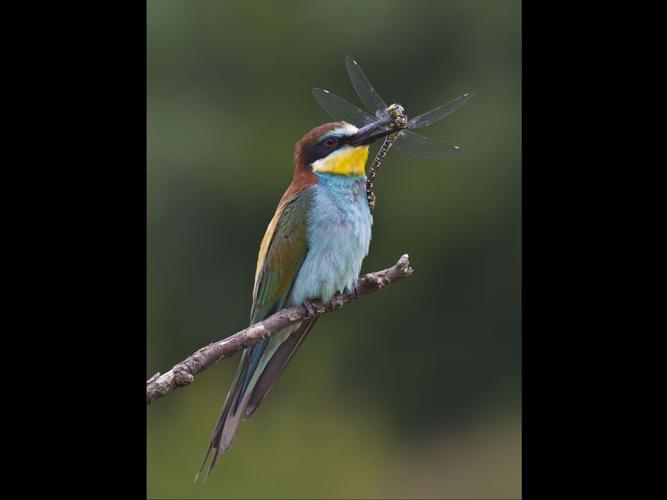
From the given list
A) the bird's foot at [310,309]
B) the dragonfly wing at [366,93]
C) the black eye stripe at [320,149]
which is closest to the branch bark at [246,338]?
the bird's foot at [310,309]

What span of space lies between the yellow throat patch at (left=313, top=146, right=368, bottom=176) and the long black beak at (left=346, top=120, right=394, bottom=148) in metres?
0.02

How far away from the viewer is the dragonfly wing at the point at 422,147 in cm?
207

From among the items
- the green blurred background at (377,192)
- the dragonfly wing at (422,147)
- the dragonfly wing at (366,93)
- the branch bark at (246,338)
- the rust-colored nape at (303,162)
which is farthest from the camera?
the green blurred background at (377,192)

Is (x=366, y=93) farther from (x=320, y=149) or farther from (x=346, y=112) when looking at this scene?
(x=320, y=149)

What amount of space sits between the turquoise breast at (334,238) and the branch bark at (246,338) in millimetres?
54

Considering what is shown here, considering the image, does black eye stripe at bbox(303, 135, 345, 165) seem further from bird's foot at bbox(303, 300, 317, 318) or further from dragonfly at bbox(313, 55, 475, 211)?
bird's foot at bbox(303, 300, 317, 318)

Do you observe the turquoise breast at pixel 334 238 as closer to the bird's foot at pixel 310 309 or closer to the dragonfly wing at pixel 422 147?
the bird's foot at pixel 310 309

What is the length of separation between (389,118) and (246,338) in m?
0.77

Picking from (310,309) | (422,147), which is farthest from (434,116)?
(310,309)

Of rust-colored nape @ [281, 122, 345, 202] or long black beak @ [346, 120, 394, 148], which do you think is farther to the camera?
rust-colored nape @ [281, 122, 345, 202]

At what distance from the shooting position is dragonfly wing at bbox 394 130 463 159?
207 centimetres

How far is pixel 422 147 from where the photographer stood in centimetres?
218

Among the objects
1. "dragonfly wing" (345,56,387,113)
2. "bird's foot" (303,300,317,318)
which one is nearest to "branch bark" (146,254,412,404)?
"bird's foot" (303,300,317,318)
